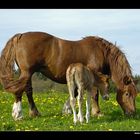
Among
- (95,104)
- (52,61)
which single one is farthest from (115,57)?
(52,61)

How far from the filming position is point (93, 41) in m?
12.8

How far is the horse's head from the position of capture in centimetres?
1217

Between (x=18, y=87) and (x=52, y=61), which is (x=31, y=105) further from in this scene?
(x=52, y=61)

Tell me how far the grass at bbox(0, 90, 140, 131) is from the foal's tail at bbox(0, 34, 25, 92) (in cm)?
97

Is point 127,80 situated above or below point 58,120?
above

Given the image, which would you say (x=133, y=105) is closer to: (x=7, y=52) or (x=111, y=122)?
(x=111, y=122)

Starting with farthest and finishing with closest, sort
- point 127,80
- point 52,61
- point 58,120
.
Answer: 1. point 127,80
2. point 52,61
3. point 58,120

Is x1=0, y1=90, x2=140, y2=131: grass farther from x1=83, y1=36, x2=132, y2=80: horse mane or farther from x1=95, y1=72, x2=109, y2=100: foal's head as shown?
x1=83, y1=36, x2=132, y2=80: horse mane

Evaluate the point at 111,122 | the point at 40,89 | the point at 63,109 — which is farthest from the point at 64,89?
the point at 111,122

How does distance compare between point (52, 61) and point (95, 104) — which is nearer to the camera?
point (52, 61)

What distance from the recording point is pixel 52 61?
40.0 feet

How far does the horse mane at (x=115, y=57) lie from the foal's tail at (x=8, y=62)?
218 centimetres

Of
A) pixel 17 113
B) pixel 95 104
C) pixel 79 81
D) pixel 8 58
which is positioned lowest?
pixel 95 104

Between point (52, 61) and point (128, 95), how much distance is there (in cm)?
230
